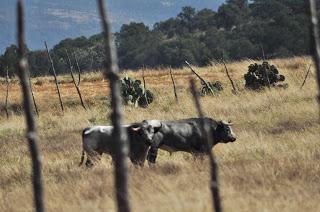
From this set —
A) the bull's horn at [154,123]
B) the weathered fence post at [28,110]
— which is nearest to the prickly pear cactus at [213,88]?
the bull's horn at [154,123]

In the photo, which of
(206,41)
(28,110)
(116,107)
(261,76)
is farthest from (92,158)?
(206,41)

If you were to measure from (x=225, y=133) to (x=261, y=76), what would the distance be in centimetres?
1382

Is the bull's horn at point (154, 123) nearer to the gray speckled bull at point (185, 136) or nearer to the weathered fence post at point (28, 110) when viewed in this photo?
the gray speckled bull at point (185, 136)

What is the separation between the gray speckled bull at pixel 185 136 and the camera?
1331 cm

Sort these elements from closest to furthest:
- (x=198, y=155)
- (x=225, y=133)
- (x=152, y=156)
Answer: (x=152, y=156), (x=198, y=155), (x=225, y=133)

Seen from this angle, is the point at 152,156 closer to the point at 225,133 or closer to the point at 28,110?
the point at 225,133

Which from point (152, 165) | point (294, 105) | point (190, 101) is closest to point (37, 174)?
point (152, 165)

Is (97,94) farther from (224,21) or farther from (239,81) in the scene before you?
(224,21)

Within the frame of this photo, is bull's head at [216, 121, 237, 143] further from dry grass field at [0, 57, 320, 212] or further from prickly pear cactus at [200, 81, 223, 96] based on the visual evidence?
prickly pear cactus at [200, 81, 223, 96]

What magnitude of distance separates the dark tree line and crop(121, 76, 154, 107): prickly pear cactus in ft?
38.8

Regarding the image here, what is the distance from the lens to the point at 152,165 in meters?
12.6

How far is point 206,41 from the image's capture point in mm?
70250

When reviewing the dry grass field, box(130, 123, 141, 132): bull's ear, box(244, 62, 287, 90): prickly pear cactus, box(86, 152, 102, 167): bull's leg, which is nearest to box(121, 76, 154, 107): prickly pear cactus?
the dry grass field

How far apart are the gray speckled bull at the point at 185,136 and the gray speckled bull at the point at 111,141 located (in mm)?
225
